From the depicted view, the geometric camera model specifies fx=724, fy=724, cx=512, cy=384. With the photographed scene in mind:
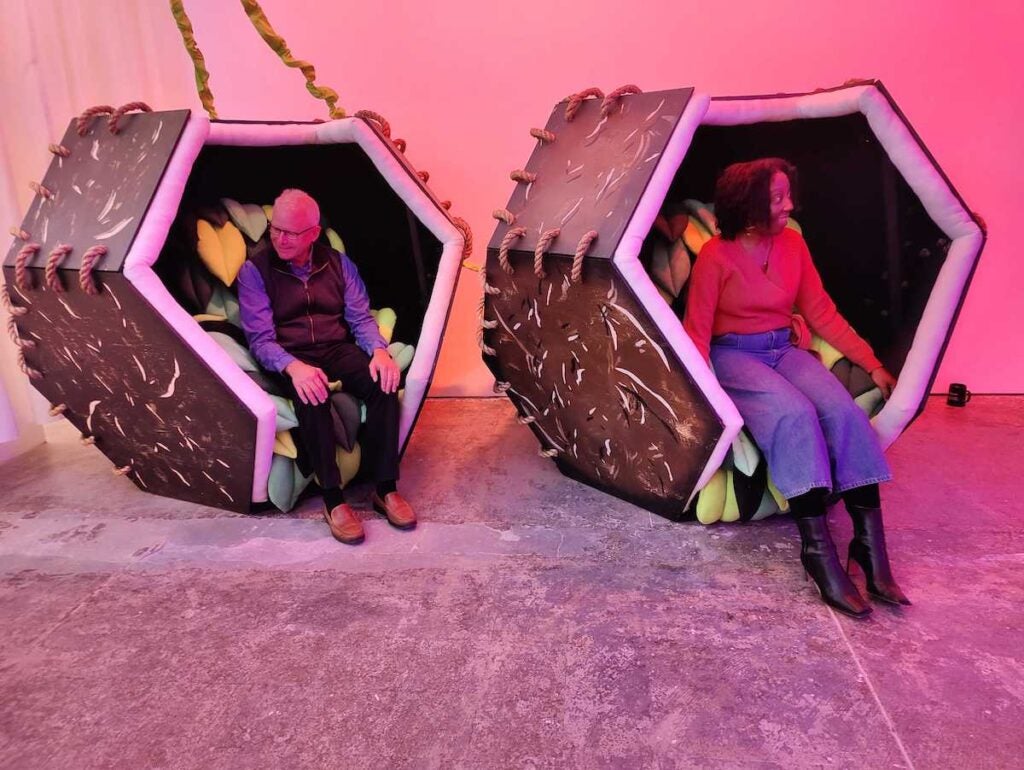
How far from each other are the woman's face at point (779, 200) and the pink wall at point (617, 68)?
1.13 m

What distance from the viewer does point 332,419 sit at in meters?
1.82

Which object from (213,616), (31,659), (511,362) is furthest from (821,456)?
(31,659)

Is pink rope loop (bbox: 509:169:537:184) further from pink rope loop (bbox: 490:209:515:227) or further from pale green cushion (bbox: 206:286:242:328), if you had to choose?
pale green cushion (bbox: 206:286:242:328)

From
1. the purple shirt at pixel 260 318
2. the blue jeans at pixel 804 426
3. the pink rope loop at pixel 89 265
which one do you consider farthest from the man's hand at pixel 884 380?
the pink rope loop at pixel 89 265

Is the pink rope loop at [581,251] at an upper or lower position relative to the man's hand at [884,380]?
upper

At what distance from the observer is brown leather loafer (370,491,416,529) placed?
1.81m

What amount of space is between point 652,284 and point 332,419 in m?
0.86

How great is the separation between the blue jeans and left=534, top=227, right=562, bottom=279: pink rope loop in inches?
19.2

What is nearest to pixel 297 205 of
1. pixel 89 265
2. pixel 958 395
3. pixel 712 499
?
pixel 89 265

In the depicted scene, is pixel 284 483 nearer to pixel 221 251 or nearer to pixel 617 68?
pixel 221 251

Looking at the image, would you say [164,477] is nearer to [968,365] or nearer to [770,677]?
[770,677]

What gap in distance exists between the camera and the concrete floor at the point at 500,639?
3.67ft

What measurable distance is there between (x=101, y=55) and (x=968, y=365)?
10.8 ft

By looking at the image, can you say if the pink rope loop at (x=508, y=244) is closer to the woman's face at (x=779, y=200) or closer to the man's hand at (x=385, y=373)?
the man's hand at (x=385, y=373)
